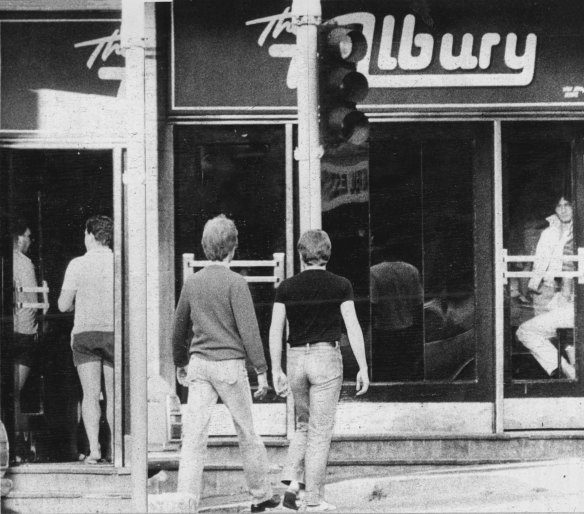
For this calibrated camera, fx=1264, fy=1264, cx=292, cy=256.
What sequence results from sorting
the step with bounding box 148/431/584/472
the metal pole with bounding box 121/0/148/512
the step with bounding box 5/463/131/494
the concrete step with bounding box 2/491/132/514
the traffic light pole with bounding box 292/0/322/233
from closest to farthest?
the metal pole with bounding box 121/0/148/512 < the traffic light pole with bounding box 292/0/322/233 < the concrete step with bounding box 2/491/132/514 < the step with bounding box 5/463/131/494 < the step with bounding box 148/431/584/472

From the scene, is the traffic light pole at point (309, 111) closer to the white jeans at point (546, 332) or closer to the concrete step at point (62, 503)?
the concrete step at point (62, 503)

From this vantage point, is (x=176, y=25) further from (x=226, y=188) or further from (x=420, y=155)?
(x=420, y=155)

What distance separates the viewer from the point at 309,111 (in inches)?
322

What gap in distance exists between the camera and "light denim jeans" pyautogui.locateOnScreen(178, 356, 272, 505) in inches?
322

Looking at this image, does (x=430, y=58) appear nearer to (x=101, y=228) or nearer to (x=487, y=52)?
(x=487, y=52)

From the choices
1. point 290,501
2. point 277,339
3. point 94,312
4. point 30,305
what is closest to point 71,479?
point 94,312

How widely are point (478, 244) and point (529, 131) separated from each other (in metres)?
1.03

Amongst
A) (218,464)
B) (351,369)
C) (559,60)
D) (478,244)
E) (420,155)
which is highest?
(559,60)

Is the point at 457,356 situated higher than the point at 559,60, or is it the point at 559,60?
the point at 559,60

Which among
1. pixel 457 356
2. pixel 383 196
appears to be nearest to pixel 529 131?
pixel 383 196

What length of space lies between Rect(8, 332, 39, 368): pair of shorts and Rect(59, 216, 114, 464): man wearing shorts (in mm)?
344

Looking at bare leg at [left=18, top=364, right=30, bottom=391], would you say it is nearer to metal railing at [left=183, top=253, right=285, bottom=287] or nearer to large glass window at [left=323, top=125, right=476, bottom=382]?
metal railing at [left=183, top=253, right=285, bottom=287]

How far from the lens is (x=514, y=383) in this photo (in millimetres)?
10523

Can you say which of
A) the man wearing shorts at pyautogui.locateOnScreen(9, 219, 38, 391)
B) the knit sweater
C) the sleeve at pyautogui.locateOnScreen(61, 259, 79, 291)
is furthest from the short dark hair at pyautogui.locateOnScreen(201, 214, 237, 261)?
the man wearing shorts at pyautogui.locateOnScreen(9, 219, 38, 391)
